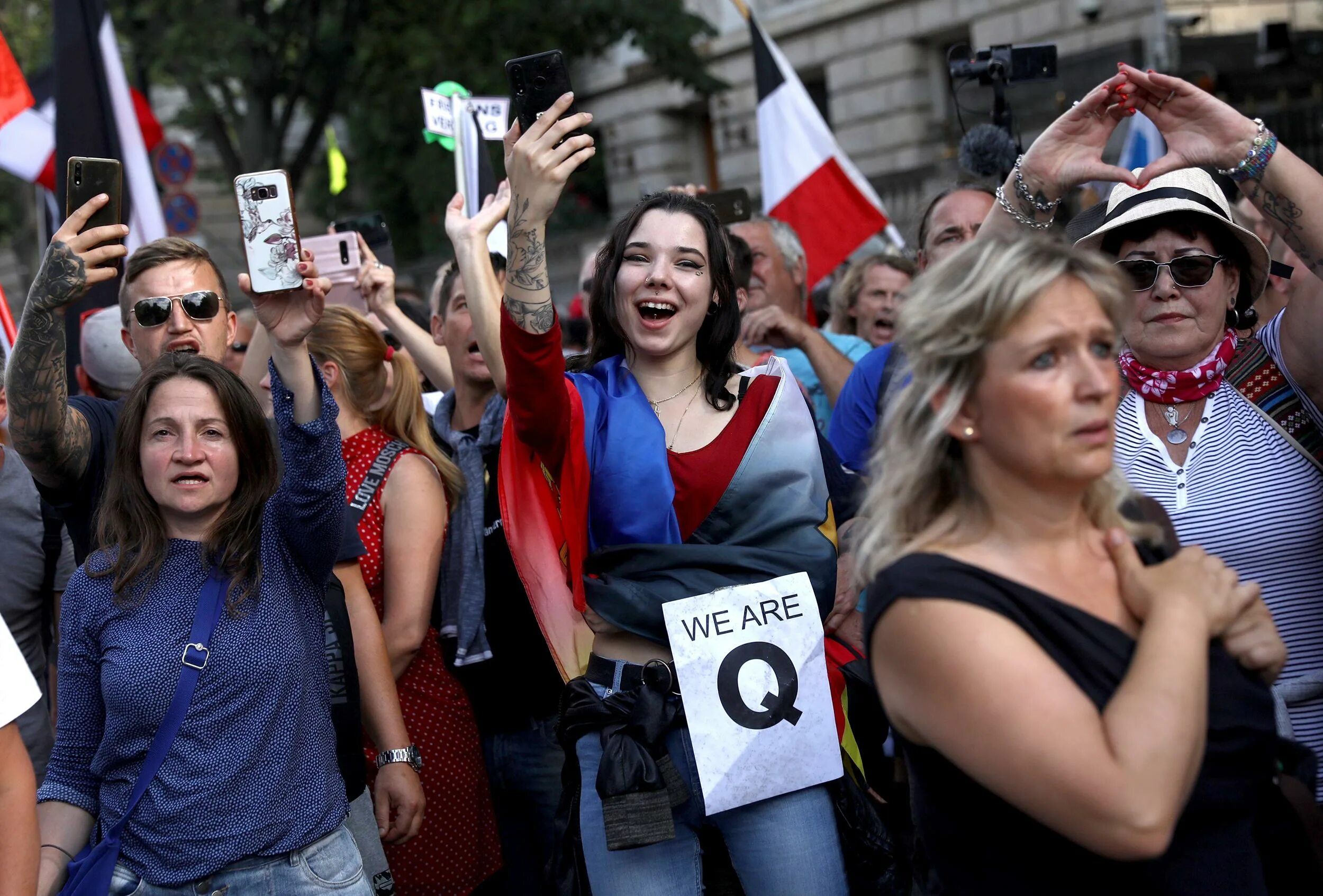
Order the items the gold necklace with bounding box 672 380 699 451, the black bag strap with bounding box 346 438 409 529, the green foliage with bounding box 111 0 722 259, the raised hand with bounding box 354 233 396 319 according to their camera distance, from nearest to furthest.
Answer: the gold necklace with bounding box 672 380 699 451
the black bag strap with bounding box 346 438 409 529
the raised hand with bounding box 354 233 396 319
the green foliage with bounding box 111 0 722 259

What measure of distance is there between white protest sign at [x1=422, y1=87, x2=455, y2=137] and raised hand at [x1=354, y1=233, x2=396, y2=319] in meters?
1.40

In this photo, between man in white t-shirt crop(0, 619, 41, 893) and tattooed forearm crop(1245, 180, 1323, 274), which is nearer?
man in white t-shirt crop(0, 619, 41, 893)

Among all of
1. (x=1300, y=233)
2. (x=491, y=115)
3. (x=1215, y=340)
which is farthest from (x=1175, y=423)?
(x=491, y=115)

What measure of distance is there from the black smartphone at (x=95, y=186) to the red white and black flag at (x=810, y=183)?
13.6 ft

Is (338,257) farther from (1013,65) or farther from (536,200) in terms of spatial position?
(1013,65)

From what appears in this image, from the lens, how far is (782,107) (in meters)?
7.38

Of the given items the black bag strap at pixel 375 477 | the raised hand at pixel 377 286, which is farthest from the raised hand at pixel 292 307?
the raised hand at pixel 377 286

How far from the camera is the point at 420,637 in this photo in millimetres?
3836

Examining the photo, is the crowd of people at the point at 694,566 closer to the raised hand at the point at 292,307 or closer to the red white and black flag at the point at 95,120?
the raised hand at the point at 292,307

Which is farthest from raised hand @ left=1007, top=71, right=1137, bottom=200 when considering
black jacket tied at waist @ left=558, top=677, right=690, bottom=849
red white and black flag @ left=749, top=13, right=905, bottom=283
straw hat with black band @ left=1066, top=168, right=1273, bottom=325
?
red white and black flag @ left=749, top=13, right=905, bottom=283

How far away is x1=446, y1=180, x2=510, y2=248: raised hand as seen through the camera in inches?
138

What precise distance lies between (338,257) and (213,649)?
216cm

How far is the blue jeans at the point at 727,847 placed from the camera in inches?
115

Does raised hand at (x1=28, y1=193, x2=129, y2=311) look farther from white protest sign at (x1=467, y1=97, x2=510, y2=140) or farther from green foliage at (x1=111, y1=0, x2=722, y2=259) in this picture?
green foliage at (x1=111, y1=0, x2=722, y2=259)
